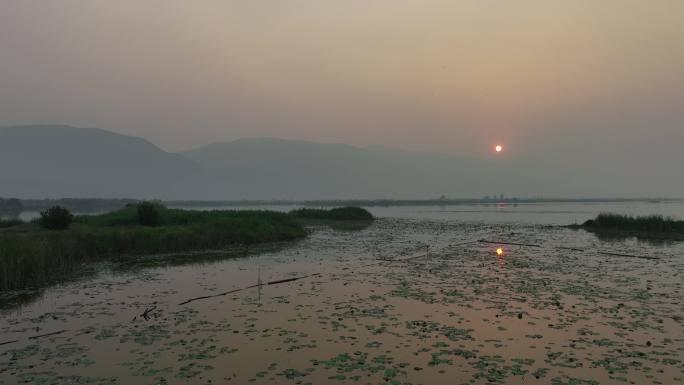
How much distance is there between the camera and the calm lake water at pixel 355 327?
9125 mm

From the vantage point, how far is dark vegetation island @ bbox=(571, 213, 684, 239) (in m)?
43.9

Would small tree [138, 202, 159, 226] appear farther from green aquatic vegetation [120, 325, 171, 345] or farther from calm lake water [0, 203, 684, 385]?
green aquatic vegetation [120, 325, 171, 345]

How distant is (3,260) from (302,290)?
12.1m

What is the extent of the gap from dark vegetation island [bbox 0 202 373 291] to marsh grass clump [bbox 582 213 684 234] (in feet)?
118

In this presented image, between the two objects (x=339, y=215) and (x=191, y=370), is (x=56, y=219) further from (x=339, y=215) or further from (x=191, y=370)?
(x=339, y=215)

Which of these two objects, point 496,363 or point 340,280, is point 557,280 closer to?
point 340,280

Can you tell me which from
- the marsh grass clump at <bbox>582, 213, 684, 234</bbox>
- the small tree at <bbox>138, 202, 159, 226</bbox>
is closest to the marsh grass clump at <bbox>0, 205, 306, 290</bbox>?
the small tree at <bbox>138, 202, 159, 226</bbox>

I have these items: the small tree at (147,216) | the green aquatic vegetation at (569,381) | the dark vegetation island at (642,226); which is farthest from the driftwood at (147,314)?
the dark vegetation island at (642,226)

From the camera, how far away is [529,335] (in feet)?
37.6

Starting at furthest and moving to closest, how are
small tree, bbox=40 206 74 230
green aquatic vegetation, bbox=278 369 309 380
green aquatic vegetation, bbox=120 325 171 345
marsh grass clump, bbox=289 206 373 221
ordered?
marsh grass clump, bbox=289 206 373 221, small tree, bbox=40 206 74 230, green aquatic vegetation, bbox=120 325 171 345, green aquatic vegetation, bbox=278 369 309 380

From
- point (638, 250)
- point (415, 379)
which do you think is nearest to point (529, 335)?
point (415, 379)

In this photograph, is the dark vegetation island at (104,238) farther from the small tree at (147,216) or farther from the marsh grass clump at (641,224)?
the marsh grass clump at (641,224)

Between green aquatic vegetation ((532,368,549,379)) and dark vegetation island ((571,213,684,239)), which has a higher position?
dark vegetation island ((571,213,684,239))

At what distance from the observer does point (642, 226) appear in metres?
46.8
